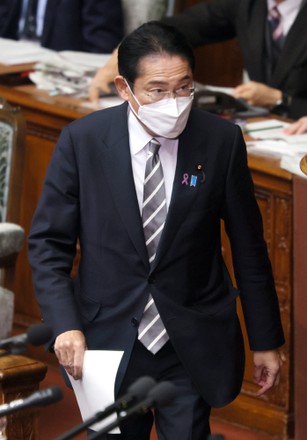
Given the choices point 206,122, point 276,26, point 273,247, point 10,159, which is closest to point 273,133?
point 273,247

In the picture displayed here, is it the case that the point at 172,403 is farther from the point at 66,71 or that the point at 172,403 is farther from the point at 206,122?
the point at 66,71

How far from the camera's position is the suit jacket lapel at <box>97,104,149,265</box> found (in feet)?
10.1

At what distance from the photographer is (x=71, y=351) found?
303 cm

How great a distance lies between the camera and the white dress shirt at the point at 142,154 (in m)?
3.11

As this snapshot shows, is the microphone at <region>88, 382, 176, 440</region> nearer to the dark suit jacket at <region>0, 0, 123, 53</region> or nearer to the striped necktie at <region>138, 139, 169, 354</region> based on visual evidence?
the striped necktie at <region>138, 139, 169, 354</region>

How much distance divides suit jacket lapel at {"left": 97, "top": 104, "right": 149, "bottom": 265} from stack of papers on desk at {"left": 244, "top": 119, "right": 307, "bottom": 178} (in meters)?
1.07

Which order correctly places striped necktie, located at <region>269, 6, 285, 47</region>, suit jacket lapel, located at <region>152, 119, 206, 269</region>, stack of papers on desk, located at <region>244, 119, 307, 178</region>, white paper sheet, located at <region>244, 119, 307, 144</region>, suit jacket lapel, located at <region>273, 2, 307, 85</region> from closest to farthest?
1. suit jacket lapel, located at <region>152, 119, 206, 269</region>
2. stack of papers on desk, located at <region>244, 119, 307, 178</region>
3. white paper sheet, located at <region>244, 119, 307, 144</region>
4. suit jacket lapel, located at <region>273, 2, 307, 85</region>
5. striped necktie, located at <region>269, 6, 285, 47</region>

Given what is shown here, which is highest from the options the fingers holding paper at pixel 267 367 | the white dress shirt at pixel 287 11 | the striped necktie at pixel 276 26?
the white dress shirt at pixel 287 11

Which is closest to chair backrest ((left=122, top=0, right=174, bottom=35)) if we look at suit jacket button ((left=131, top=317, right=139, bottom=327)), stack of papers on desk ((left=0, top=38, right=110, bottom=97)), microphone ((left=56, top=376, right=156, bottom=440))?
stack of papers on desk ((left=0, top=38, right=110, bottom=97))

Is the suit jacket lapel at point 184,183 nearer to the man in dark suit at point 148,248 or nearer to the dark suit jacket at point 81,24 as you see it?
the man in dark suit at point 148,248

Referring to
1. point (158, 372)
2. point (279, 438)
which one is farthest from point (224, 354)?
point (279, 438)

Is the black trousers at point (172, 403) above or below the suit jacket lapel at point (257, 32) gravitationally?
below

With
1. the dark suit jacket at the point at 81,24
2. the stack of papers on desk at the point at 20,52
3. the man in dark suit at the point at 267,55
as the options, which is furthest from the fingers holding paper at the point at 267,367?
the dark suit jacket at the point at 81,24

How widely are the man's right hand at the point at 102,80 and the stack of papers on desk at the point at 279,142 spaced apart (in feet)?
2.18
